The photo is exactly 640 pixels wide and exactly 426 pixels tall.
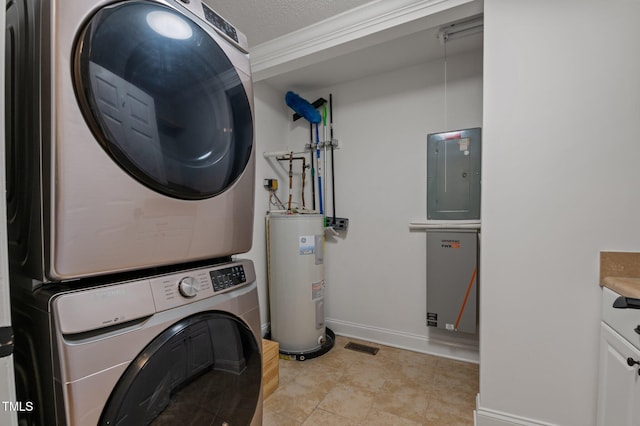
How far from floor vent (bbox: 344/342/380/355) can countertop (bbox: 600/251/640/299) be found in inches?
65.6

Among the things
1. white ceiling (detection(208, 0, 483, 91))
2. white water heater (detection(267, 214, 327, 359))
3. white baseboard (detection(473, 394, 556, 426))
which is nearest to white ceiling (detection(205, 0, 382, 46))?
white ceiling (detection(208, 0, 483, 91))

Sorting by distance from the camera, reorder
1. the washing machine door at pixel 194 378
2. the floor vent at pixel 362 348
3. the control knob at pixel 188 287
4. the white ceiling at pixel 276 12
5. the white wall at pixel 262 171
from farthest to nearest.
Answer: the white wall at pixel 262 171, the floor vent at pixel 362 348, the white ceiling at pixel 276 12, the control knob at pixel 188 287, the washing machine door at pixel 194 378

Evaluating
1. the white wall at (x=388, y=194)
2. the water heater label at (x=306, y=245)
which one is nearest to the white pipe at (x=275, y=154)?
the white wall at (x=388, y=194)

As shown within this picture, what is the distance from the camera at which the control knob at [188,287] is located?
775 millimetres

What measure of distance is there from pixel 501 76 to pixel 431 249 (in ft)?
4.16

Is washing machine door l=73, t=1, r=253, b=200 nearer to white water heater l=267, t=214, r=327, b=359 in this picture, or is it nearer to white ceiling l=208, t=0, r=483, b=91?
white ceiling l=208, t=0, r=483, b=91

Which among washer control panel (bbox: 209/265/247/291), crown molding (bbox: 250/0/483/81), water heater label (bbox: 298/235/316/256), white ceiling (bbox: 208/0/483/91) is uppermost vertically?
white ceiling (bbox: 208/0/483/91)

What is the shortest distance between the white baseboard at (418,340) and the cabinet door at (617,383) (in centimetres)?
100

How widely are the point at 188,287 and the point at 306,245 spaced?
5.01 feet

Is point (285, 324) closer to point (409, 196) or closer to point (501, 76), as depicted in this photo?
point (409, 196)

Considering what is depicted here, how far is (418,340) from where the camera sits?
2.43 meters

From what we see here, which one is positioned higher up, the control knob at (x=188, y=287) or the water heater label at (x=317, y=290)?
the control knob at (x=188, y=287)

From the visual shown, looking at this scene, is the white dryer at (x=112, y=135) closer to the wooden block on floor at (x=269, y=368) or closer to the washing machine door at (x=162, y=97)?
the washing machine door at (x=162, y=97)

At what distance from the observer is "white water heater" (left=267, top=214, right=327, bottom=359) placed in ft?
7.48
